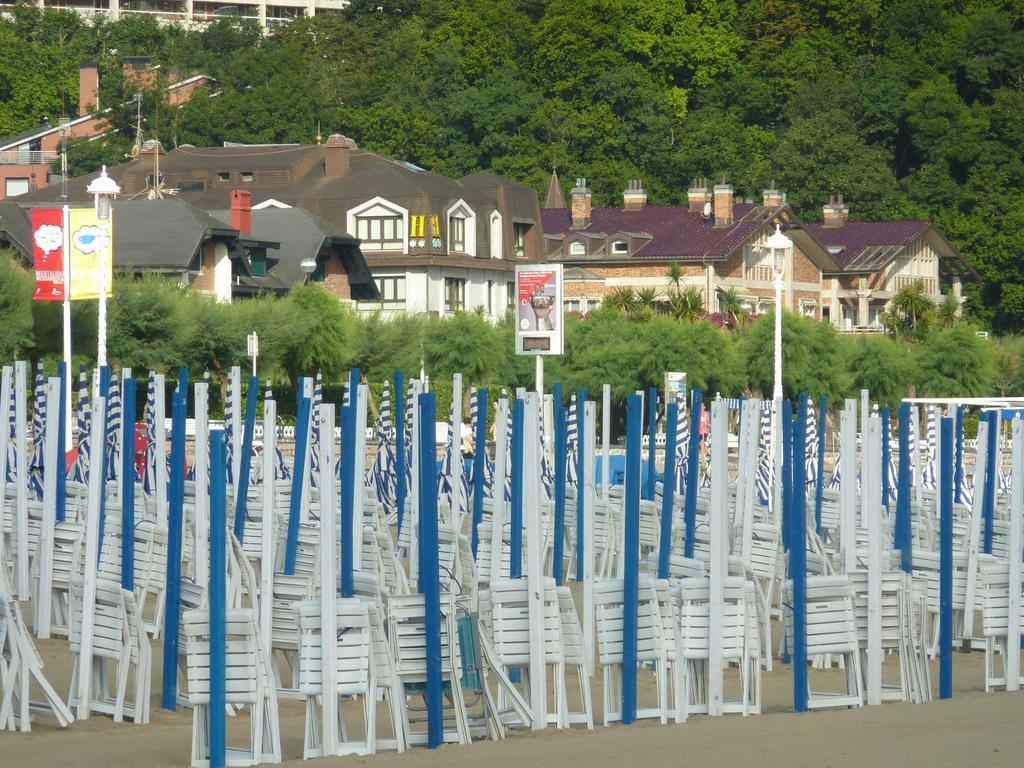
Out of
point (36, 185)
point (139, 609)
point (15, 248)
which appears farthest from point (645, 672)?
point (36, 185)

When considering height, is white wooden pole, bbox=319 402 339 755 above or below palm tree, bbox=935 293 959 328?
below

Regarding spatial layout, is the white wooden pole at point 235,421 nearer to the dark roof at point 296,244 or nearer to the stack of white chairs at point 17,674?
the stack of white chairs at point 17,674

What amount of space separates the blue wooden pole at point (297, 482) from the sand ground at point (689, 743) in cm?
385

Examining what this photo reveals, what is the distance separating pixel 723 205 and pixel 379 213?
16.4 meters

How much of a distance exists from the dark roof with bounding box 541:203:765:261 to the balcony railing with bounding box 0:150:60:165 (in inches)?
1233

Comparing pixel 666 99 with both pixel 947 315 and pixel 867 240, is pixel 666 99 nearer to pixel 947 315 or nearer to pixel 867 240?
A: pixel 867 240

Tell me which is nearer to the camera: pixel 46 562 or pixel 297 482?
pixel 46 562

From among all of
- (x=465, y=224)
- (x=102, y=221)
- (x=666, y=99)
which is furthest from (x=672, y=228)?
(x=102, y=221)

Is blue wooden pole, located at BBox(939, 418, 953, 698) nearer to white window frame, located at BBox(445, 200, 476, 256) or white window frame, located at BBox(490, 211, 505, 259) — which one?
white window frame, located at BBox(445, 200, 476, 256)

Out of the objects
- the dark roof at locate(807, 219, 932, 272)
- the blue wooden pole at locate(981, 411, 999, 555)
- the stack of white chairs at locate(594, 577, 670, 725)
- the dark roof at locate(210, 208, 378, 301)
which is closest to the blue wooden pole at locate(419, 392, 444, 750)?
the stack of white chairs at locate(594, 577, 670, 725)

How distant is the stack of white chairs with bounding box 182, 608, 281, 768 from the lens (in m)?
10.8

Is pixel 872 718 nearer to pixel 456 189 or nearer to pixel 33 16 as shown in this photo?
pixel 456 189

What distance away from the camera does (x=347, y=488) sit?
41.0 ft

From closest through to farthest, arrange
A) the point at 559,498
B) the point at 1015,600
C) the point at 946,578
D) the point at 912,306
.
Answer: the point at 946,578 < the point at 1015,600 < the point at 559,498 < the point at 912,306
